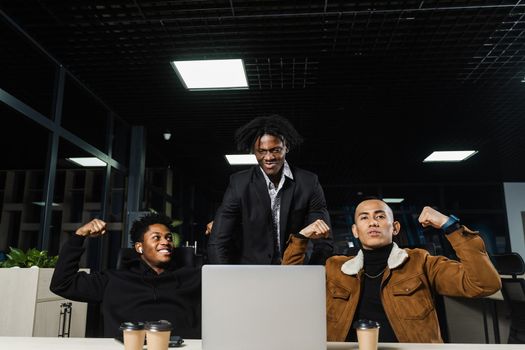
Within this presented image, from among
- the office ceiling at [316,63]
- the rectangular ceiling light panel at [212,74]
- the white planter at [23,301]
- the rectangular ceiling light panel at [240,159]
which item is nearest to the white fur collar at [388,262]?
the white planter at [23,301]

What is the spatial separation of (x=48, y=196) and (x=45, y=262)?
1.20 meters

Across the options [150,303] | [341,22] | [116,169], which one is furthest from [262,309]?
[116,169]

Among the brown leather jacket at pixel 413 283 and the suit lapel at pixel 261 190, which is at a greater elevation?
the suit lapel at pixel 261 190

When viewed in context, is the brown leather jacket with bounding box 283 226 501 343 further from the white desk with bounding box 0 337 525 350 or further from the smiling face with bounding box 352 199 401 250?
the white desk with bounding box 0 337 525 350

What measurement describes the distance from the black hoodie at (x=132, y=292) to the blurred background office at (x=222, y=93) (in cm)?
92

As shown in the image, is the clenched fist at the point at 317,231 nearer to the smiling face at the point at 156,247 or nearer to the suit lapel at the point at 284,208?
the suit lapel at the point at 284,208

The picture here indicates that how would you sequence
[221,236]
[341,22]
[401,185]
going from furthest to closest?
[401,185], [341,22], [221,236]

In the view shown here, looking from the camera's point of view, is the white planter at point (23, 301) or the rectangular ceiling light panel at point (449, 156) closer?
the white planter at point (23, 301)

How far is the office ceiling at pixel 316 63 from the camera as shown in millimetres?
3295

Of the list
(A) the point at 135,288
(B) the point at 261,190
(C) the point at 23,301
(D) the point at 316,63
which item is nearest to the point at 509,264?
(B) the point at 261,190

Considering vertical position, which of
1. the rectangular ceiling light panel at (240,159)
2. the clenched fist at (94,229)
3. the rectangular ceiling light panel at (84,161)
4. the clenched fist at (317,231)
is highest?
the rectangular ceiling light panel at (240,159)

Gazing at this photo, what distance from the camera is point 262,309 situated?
38.2 inches

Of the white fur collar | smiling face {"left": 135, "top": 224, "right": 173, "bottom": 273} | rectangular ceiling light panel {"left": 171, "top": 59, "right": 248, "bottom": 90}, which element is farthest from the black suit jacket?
rectangular ceiling light panel {"left": 171, "top": 59, "right": 248, "bottom": 90}

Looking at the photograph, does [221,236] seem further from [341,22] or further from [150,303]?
[341,22]
